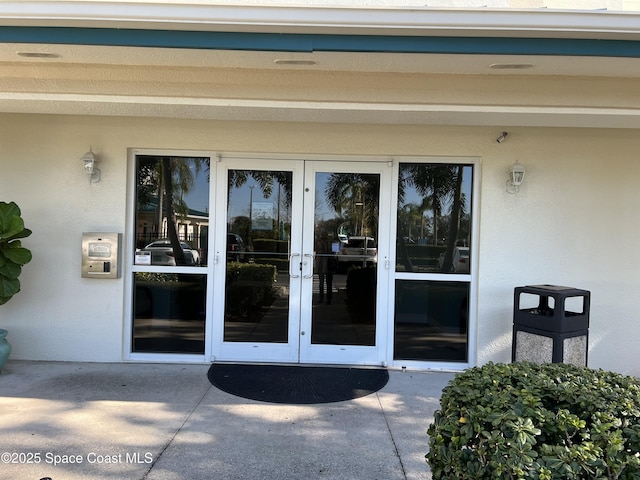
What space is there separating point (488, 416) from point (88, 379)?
4006 millimetres

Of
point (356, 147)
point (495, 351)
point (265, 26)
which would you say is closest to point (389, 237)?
point (356, 147)

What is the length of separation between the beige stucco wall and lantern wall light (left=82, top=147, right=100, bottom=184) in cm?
7

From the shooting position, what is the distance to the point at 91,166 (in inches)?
189

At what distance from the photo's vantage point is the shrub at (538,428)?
168cm

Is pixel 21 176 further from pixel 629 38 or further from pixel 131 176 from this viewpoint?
pixel 629 38

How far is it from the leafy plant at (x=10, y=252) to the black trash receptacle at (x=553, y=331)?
15.9 ft

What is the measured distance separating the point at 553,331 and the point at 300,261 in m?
2.59

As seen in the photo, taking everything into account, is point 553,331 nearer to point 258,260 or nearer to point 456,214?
point 456,214

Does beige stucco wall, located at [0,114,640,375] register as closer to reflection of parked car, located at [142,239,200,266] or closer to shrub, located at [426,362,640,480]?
reflection of parked car, located at [142,239,200,266]

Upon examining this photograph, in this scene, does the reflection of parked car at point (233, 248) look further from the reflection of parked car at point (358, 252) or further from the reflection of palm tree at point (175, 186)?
the reflection of parked car at point (358, 252)

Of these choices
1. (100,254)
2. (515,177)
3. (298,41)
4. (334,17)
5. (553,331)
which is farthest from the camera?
(100,254)

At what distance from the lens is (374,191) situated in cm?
504

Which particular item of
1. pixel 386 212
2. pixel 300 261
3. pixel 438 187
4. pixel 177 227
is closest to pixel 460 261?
pixel 438 187

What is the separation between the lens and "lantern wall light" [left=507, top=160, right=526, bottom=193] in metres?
4.75
